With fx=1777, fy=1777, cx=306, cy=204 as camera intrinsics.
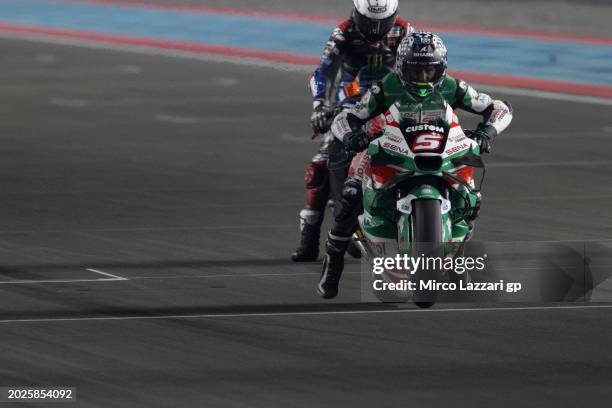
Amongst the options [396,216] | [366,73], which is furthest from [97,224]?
[396,216]

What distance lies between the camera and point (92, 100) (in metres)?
26.3

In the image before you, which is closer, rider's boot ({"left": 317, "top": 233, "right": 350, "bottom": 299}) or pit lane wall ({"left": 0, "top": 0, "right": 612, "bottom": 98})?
rider's boot ({"left": 317, "top": 233, "right": 350, "bottom": 299})

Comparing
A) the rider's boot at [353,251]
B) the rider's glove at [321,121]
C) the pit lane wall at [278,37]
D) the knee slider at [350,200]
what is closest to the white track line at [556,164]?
the rider's boot at [353,251]

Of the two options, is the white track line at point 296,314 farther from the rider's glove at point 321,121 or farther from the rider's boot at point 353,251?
the rider's boot at point 353,251

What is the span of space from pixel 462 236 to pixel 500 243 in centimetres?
262

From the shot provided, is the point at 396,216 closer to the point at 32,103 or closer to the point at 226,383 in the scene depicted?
the point at 226,383

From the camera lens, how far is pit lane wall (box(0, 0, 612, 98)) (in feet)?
96.6

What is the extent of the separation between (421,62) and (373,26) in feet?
6.22

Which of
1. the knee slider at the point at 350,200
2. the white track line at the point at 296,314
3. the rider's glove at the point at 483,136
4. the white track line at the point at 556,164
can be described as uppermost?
the white track line at the point at 556,164

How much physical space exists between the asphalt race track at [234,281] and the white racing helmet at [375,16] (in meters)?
1.73

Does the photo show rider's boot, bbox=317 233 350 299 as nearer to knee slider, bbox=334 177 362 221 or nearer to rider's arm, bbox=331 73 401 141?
knee slider, bbox=334 177 362 221

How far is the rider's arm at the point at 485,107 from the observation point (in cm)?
1152

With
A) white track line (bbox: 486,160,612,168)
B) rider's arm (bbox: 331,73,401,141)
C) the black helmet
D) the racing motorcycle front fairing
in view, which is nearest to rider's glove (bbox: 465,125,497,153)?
the racing motorcycle front fairing

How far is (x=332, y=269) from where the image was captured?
11.3 metres
